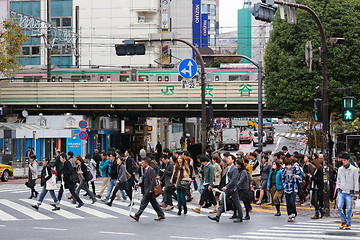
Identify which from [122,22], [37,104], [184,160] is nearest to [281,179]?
[184,160]

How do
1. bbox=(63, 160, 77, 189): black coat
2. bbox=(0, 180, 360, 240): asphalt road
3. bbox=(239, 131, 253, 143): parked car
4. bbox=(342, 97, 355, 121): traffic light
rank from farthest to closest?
bbox=(239, 131, 253, 143): parked car < bbox=(63, 160, 77, 189): black coat < bbox=(342, 97, 355, 121): traffic light < bbox=(0, 180, 360, 240): asphalt road

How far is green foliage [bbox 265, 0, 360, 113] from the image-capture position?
29031mm

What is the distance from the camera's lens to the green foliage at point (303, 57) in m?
29.0

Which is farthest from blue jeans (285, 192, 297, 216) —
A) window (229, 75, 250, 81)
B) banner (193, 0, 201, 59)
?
banner (193, 0, 201, 59)

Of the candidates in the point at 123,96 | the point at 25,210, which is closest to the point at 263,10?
the point at 25,210

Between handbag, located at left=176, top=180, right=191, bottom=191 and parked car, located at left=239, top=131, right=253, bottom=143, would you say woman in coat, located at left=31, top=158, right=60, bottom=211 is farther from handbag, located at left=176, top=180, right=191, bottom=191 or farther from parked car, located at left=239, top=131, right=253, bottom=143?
parked car, located at left=239, top=131, right=253, bottom=143

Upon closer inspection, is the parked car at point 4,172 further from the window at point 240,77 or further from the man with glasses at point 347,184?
the man with glasses at point 347,184

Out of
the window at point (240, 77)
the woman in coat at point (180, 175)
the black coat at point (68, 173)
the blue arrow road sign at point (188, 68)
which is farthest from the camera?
the window at point (240, 77)

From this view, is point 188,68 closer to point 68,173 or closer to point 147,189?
point 68,173

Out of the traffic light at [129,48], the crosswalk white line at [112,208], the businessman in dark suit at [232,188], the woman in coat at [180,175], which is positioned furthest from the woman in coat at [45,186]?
the businessman in dark suit at [232,188]

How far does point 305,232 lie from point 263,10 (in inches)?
202

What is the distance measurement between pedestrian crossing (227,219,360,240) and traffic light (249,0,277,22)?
485 centimetres

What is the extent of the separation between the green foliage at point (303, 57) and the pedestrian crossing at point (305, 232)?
15.2 metres

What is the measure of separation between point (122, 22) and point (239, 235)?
60276 millimetres
